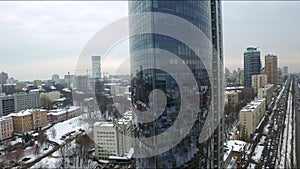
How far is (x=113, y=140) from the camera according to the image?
515 centimetres

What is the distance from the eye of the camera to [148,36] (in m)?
2.05

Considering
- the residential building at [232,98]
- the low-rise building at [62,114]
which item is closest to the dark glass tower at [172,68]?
the residential building at [232,98]

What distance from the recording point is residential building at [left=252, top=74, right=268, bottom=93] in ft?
37.0

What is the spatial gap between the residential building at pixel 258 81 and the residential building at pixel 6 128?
9.34 meters

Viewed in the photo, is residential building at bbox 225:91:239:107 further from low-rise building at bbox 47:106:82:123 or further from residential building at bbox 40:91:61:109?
residential building at bbox 40:91:61:109

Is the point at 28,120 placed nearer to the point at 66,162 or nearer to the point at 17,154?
the point at 17,154

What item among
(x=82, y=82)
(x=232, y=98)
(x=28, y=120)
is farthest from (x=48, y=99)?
(x=232, y=98)

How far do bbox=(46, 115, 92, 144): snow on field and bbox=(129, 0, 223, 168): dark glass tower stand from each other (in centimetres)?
452

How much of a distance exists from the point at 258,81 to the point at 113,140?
857 centimetres

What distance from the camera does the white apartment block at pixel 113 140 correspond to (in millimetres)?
5082

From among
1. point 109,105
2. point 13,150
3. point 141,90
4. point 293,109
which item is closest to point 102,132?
point 13,150

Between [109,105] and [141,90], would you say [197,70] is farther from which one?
[109,105]

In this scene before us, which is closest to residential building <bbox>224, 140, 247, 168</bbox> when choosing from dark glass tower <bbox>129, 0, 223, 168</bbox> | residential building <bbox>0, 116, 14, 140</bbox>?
dark glass tower <bbox>129, 0, 223, 168</bbox>

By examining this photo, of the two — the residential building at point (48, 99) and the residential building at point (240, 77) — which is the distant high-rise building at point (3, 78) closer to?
the residential building at point (48, 99)
